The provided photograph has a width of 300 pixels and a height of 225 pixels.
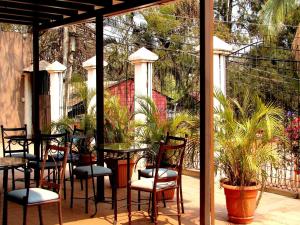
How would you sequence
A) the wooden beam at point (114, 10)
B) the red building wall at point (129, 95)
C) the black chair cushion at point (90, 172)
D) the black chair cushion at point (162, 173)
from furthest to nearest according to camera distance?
1. the red building wall at point (129, 95)
2. the wooden beam at point (114, 10)
3. the black chair cushion at point (90, 172)
4. the black chair cushion at point (162, 173)

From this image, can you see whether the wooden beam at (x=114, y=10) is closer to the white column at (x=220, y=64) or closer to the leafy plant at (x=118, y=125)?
the leafy plant at (x=118, y=125)

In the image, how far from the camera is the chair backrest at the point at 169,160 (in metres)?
4.05

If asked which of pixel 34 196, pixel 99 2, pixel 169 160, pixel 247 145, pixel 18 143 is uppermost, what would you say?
pixel 99 2

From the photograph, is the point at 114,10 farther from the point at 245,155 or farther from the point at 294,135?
the point at 294,135

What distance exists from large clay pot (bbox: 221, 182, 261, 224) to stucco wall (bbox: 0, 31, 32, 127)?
32.5 ft

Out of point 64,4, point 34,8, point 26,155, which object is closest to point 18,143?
point 26,155

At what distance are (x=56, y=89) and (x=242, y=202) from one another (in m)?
7.30

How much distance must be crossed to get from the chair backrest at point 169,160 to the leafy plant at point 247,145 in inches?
19.5

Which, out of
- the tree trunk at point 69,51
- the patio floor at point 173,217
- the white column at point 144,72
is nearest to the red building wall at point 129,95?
the white column at point 144,72

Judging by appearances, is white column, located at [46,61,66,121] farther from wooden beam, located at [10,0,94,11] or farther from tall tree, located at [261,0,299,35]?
tall tree, located at [261,0,299,35]

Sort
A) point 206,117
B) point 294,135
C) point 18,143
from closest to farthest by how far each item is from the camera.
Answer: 1. point 206,117
2. point 294,135
3. point 18,143

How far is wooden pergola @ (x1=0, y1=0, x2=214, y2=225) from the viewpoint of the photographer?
400 cm

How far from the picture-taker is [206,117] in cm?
400

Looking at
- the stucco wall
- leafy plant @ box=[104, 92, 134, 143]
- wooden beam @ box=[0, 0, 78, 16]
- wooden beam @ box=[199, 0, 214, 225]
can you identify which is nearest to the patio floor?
wooden beam @ box=[199, 0, 214, 225]
